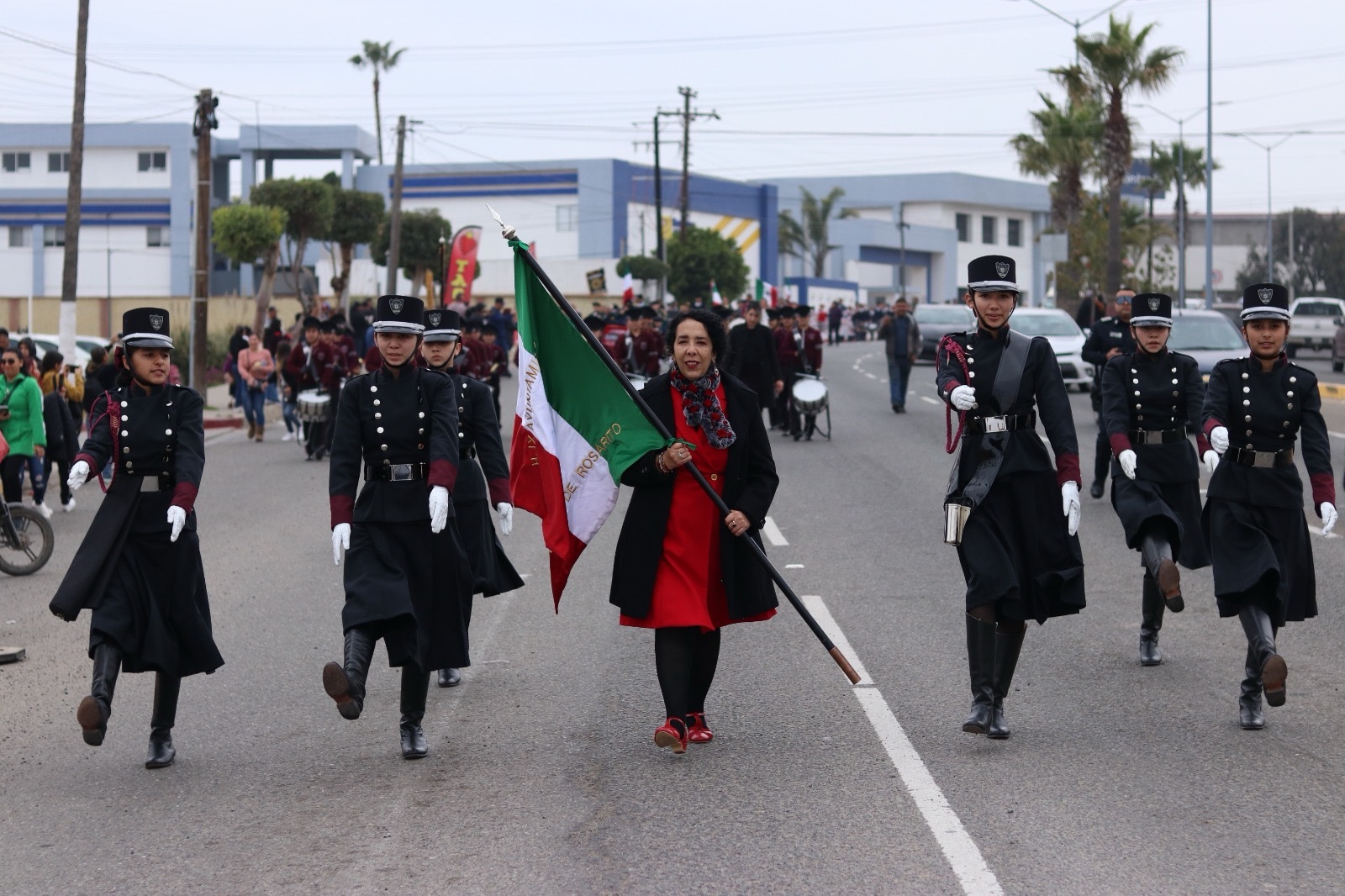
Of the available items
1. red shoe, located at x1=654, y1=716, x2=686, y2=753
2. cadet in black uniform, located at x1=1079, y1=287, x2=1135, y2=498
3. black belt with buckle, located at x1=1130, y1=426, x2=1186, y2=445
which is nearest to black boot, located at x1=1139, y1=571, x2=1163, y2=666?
black belt with buckle, located at x1=1130, y1=426, x2=1186, y2=445

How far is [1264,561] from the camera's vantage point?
7.24 metres

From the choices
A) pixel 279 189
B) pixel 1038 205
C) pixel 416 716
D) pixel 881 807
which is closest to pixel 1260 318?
pixel 881 807

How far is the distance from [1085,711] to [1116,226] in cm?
3652

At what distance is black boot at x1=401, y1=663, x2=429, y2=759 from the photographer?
688 cm

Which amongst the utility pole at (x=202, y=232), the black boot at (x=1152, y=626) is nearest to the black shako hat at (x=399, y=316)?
the black boot at (x=1152, y=626)

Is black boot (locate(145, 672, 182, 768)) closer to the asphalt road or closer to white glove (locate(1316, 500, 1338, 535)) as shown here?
the asphalt road

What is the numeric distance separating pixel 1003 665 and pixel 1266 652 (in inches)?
43.3

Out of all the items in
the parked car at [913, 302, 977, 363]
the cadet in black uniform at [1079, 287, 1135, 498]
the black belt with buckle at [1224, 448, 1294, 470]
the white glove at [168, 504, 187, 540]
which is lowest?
the white glove at [168, 504, 187, 540]

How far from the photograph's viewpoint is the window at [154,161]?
265ft

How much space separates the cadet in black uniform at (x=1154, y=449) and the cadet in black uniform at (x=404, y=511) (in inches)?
135

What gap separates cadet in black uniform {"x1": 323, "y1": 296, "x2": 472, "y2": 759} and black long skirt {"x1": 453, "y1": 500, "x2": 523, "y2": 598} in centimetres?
116

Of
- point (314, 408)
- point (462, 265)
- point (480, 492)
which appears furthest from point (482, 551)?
point (462, 265)

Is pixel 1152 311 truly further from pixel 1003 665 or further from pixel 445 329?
pixel 445 329

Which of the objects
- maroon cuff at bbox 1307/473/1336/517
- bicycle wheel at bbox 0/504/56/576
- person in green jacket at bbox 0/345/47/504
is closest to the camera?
maroon cuff at bbox 1307/473/1336/517
